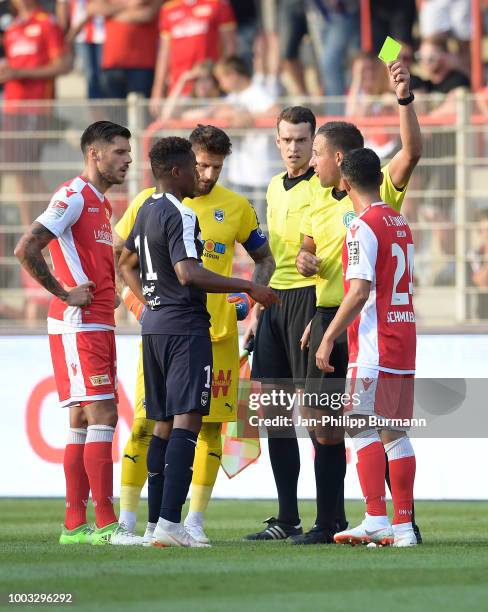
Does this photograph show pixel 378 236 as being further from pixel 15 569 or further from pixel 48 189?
→ pixel 48 189

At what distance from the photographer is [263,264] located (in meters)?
8.23

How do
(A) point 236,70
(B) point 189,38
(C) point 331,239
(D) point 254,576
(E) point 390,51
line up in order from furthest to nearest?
(B) point 189,38, (A) point 236,70, (C) point 331,239, (E) point 390,51, (D) point 254,576

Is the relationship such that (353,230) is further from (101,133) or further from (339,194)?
(101,133)

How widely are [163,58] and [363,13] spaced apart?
2292mm

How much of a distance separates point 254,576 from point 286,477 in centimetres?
240

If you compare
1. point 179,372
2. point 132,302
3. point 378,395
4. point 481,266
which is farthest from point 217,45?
point 378,395

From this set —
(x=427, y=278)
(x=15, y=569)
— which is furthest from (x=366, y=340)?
(x=427, y=278)

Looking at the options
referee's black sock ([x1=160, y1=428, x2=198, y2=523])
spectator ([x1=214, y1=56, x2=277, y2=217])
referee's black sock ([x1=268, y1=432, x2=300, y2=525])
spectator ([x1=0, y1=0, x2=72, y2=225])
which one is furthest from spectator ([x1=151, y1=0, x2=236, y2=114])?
referee's black sock ([x1=160, y1=428, x2=198, y2=523])

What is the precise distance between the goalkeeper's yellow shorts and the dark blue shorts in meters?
0.69

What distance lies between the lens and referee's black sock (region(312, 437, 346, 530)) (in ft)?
24.9

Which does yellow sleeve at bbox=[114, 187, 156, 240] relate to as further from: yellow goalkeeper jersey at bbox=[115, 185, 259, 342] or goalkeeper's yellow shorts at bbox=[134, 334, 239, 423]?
goalkeeper's yellow shorts at bbox=[134, 334, 239, 423]

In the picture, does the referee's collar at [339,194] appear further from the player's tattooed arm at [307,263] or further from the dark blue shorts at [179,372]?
the dark blue shorts at [179,372]

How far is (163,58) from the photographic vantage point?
14305 millimetres

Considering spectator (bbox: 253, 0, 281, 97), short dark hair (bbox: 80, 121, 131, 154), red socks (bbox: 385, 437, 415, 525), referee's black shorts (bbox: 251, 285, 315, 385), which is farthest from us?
spectator (bbox: 253, 0, 281, 97)
